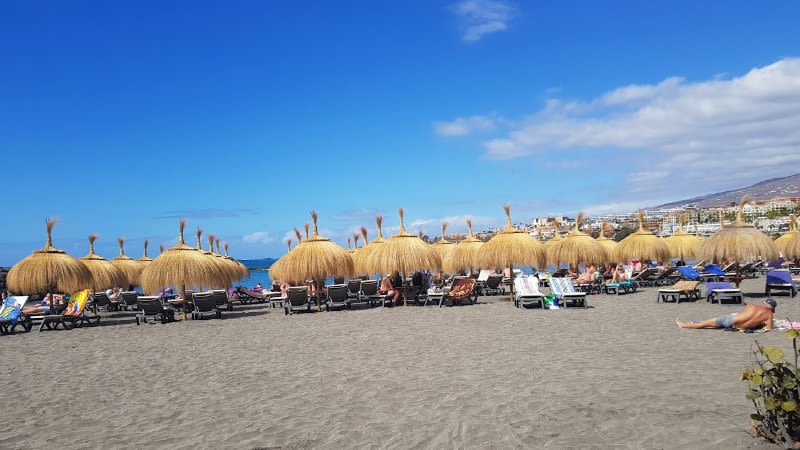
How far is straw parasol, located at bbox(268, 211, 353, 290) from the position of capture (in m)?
16.7

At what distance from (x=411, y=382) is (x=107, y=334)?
9.93 metres

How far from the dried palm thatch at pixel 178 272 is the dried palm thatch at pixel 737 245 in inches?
604

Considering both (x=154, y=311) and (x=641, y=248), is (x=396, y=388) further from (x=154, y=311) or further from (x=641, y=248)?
(x=641, y=248)

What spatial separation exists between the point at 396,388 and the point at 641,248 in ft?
67.0

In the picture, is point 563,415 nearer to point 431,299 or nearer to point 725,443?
point 725,443

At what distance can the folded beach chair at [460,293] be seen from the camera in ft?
53.9

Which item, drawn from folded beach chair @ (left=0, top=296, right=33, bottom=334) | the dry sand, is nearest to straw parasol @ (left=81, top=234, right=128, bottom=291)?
folded beach chair @ (left=0, top=296, right=33, bottom=334)

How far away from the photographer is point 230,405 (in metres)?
5.87

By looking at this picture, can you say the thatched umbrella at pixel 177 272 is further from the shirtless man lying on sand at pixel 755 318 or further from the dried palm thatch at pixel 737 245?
the dried palm thatch at pixel 737 245

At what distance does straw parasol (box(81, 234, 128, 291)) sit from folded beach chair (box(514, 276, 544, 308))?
16.1 metres

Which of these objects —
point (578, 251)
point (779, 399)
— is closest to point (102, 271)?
point (578, 251)

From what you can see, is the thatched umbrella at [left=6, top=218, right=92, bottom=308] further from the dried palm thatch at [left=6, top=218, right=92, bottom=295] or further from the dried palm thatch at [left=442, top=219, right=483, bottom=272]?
the dried palm thatch at [left=442, top=219, right=483, bottom=272]

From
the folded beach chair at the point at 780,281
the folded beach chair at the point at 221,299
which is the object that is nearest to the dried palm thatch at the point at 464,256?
the folded beach chair at the point at 221,299

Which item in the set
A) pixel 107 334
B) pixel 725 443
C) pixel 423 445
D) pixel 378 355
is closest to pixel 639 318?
pixel 378 355
